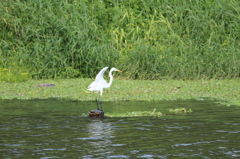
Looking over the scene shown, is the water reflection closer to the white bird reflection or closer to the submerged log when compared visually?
the white bird reflection

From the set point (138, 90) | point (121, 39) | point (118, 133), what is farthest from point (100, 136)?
point (121, 39)

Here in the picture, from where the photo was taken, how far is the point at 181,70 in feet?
59.0

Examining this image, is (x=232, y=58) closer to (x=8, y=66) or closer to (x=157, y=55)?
(x=157, y=55)

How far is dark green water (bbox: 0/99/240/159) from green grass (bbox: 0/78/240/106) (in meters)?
1.33

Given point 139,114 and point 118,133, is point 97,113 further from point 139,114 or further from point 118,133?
point 118,133

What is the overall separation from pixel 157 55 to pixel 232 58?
2.70m

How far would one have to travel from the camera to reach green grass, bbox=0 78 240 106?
14.2m

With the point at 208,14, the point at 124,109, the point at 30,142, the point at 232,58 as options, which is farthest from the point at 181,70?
the point at 30,142

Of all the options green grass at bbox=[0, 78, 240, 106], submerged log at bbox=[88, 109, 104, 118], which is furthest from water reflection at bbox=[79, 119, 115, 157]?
green grass at bbox=[0, 78, 240, 106]

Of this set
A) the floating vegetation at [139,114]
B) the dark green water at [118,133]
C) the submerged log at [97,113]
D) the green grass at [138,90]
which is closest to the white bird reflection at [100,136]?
the dark green water at [118,133]

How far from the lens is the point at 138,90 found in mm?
15398

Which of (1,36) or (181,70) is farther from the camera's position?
(1,36)

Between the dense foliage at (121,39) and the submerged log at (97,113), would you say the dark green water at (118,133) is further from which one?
the dense foliage at (121,39)

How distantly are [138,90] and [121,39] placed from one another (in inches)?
209
